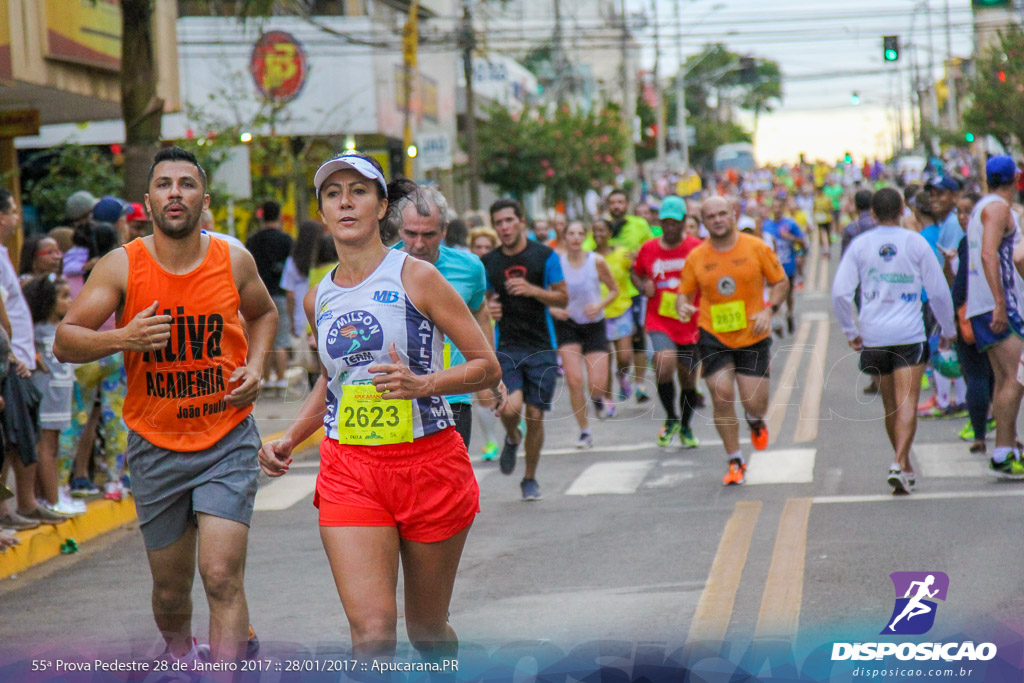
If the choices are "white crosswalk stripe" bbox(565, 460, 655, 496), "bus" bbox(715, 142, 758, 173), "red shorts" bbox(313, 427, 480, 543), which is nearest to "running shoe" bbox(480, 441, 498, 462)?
"white crosswalk stripe" bbox(565, 460, 655, 496)

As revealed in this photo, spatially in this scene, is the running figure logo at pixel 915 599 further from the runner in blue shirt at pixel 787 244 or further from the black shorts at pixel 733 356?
the runner in blue shirt at pixel 787 244

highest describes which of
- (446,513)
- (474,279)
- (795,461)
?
(474,279)

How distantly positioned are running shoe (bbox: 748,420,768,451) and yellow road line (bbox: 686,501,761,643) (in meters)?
1.45

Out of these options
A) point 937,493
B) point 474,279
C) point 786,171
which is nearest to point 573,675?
point 474,279

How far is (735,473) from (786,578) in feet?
10.2

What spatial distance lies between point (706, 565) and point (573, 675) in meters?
2.75

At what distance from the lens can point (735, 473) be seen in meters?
10.1

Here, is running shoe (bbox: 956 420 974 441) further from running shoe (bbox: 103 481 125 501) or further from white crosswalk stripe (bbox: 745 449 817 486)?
running shoe (bbox: 103 481 125 501)

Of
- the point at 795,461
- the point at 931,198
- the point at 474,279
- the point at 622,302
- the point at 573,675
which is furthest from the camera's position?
the point at 622,302

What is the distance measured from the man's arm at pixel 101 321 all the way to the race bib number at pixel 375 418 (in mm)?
905

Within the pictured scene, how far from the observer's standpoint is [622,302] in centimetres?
1502

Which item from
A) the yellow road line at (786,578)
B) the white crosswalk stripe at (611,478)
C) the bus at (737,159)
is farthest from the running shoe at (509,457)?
the bus at (737,159)

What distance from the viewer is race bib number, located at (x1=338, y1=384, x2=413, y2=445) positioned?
4504mm

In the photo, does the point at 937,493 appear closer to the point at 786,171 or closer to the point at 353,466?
the point at 353,466
